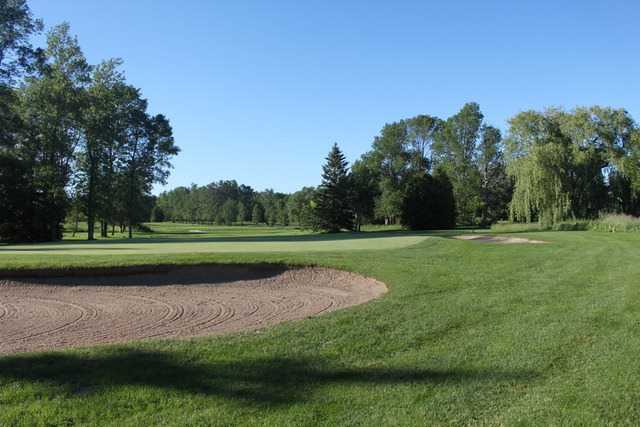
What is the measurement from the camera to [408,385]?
4277mm

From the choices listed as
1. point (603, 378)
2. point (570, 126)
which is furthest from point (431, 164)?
point (603, 378)

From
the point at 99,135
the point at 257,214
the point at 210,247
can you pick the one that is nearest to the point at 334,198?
the point at 99,135

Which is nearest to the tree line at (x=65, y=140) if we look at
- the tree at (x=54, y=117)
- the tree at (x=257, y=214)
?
the tree at (x=54, y=117)

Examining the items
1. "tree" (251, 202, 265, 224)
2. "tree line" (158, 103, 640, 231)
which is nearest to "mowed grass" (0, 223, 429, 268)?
"tree line" (158, 103, 640, 231)

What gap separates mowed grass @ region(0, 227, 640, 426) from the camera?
12.2ft

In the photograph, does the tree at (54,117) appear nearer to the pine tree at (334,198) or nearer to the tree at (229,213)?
the pine tree at (334,198)

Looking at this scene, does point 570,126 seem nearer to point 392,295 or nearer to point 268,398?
point 392,295

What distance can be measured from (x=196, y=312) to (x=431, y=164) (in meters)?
70.5

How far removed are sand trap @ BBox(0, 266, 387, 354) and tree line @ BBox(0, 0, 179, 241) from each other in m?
26.1

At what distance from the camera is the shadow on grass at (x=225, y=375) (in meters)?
4.20

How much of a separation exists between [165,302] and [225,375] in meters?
5.95

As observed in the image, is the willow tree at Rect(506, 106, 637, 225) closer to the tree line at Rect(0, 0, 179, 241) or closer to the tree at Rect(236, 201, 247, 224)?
the tree line at Rect(0, 0, 179, 241)

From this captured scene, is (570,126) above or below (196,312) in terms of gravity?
above

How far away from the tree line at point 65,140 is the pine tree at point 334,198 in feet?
56.4
